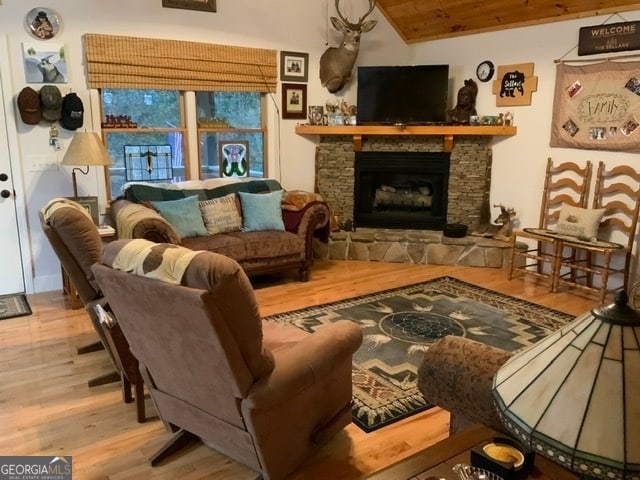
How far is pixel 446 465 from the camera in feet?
4.51

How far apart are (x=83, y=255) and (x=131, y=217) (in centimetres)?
156

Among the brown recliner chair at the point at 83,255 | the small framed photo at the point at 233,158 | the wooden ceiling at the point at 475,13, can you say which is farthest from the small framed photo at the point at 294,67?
the brown recliner chair at the point at 83,255

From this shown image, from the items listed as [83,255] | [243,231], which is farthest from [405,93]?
[83,255]

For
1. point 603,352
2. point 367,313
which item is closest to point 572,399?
point 603,352

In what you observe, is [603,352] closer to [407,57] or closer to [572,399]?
[572,399]

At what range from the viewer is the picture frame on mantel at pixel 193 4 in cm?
478

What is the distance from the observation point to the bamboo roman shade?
451 cm

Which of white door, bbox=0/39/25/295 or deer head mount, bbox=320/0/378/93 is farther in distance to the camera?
deer head mount, bbox=320/0/378/93

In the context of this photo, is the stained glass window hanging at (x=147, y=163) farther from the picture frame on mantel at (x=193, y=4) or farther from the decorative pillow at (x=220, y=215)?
the picture frame on mantel at (x=193, y=4)

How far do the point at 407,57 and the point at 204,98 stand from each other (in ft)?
8.78

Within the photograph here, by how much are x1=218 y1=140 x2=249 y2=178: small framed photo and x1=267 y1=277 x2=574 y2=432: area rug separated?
2.05 m

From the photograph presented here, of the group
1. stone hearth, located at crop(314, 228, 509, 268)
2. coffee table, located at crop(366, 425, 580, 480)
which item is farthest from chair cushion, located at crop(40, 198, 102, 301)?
stone hearth, located at crop(314, 228, 509, 268)

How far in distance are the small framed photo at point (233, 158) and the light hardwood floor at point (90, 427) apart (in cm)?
200

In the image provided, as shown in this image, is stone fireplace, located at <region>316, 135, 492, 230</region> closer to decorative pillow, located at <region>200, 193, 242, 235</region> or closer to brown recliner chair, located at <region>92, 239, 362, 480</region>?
decorative pillow, located at <region>200, 193, 242, 235</region>
